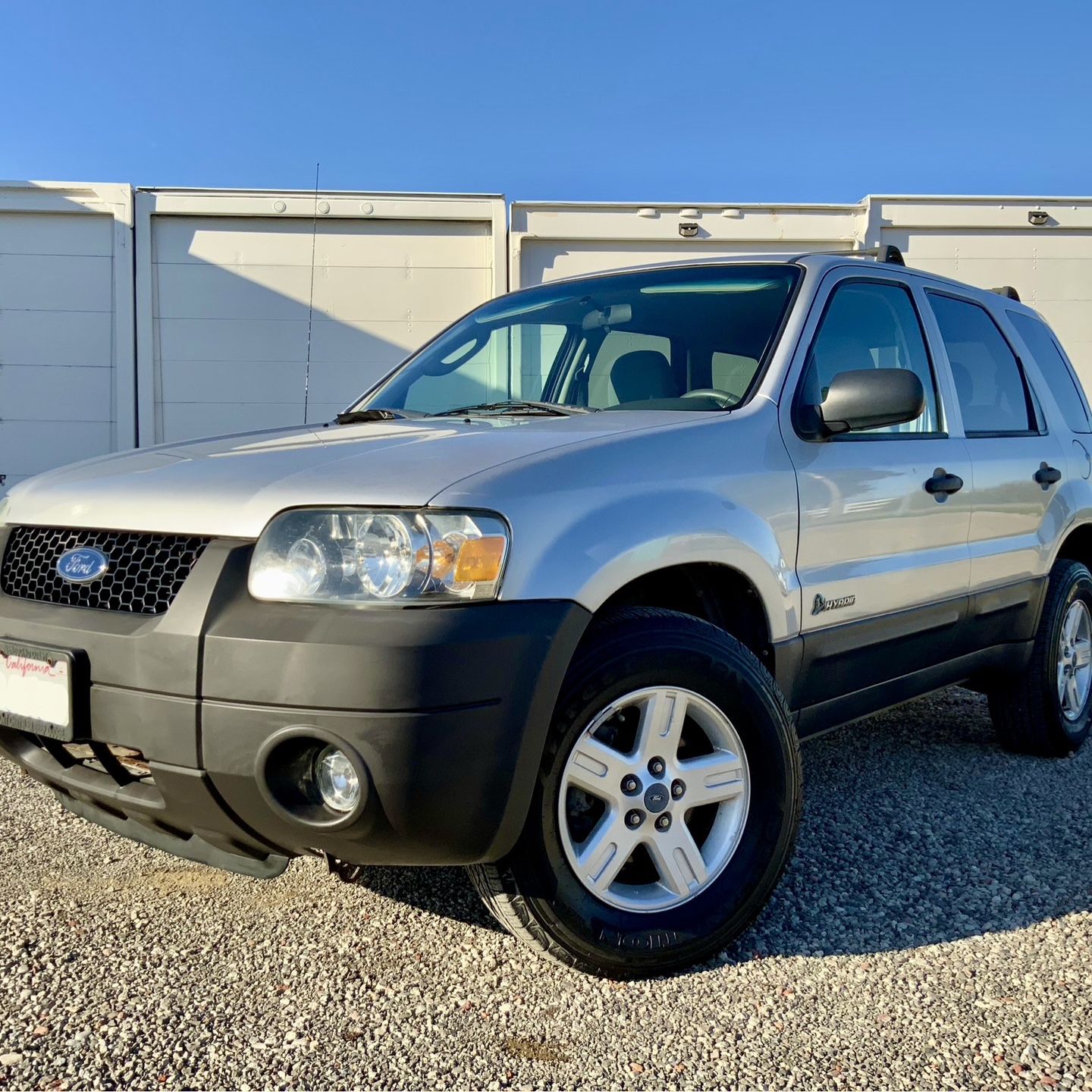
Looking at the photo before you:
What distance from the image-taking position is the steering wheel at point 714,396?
2.83 m

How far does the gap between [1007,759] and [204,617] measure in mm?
3338

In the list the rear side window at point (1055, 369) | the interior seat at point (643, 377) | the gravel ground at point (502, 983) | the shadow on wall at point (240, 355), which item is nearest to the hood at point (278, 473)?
the interior seat at point (643, 377)

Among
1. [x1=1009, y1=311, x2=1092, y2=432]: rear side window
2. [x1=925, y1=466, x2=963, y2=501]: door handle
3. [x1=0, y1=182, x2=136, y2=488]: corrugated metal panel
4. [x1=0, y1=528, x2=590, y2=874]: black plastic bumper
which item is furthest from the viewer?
[x1=0, y1=182, x2=136, y2=488]: corrugated metal panel

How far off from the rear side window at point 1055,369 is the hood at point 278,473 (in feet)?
8.10

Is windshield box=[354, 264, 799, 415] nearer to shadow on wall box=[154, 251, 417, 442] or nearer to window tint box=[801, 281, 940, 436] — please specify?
window tint box=[801, 281, 940, 436]

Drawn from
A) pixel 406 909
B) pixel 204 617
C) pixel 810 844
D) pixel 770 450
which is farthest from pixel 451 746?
pixel 810 844

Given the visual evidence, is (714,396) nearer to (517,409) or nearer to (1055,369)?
(517,409)

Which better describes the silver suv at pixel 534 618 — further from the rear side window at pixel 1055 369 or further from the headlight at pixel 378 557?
the rear side window at pixel 1055 369

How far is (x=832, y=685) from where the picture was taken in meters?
2.98

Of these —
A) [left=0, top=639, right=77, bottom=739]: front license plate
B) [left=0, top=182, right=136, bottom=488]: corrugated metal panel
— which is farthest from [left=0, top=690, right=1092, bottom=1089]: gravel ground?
[left=0, top=182, right=136, bottom=488]: corrugated metal panel

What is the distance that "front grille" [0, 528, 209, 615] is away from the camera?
2172mm

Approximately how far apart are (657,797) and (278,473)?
106 cm

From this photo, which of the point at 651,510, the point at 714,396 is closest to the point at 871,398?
the point at 714,396

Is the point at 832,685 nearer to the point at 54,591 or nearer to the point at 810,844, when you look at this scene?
the point at 810,844
